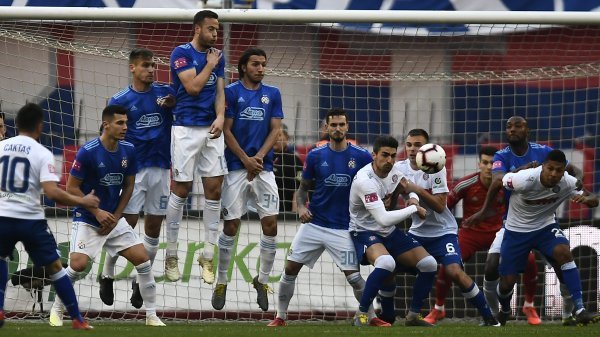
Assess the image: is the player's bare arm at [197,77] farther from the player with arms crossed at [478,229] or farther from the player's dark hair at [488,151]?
the player's dark hair at [488,151]

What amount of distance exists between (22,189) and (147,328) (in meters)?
1.95

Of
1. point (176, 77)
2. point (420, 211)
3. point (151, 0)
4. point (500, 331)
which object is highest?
point (151, 0)

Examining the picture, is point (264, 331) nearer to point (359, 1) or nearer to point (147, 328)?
point (147, 328)

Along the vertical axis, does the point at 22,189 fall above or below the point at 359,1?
below

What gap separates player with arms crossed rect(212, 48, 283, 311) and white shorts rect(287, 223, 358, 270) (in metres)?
0.48

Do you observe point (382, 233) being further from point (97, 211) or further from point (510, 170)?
point (97, 211)

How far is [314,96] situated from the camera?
1533 cm

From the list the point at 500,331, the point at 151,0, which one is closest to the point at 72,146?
the point at 151,0

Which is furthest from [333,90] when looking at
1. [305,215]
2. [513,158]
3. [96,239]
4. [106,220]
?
[106,220]

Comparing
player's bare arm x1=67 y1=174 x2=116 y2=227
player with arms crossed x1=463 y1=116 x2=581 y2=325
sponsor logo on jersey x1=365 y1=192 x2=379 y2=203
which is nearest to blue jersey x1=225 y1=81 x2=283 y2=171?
sponsor logo on jersey x1=365 y1=192 x2=379 y2=203

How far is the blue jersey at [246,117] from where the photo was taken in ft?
40.5

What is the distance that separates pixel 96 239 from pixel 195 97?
65.1 inches

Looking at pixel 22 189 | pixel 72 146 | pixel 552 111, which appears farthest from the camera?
pixel 552 111

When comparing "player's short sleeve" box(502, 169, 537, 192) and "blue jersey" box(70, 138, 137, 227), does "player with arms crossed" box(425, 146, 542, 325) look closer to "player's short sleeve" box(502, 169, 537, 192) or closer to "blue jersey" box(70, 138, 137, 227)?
"player's short sleeve" box(502, 169, 537, 192)
